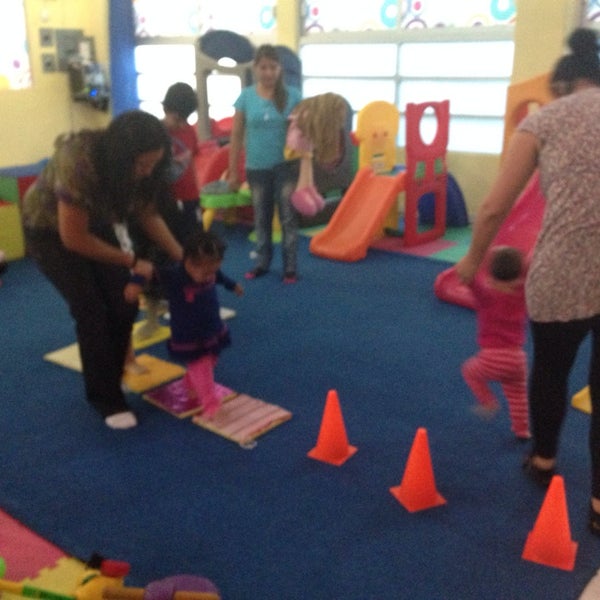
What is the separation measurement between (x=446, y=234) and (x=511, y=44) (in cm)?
172

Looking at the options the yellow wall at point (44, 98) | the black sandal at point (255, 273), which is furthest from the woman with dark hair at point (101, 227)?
the yellow wall at point (44, 98)

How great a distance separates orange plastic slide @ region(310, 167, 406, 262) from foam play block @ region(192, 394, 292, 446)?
8.29 ft

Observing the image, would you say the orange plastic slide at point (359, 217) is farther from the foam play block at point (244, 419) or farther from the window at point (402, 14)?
the foam play block at point (244, 419)

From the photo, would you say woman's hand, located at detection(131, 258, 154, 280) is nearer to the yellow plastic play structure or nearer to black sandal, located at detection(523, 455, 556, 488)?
black sandal, located at detection(523, 455, 556, 488)

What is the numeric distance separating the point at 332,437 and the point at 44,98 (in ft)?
22.5

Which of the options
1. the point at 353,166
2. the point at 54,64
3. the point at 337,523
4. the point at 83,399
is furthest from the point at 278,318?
the point at 54,64

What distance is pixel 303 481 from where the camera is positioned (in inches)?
102

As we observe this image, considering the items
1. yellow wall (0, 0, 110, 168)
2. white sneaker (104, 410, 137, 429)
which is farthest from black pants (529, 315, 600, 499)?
yellow wall (0, 0, 110, 168)

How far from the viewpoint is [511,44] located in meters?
6.20

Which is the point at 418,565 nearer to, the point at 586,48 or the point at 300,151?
the point at 586,48

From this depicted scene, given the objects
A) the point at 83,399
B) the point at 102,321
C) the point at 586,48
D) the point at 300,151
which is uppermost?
the point at 586,48

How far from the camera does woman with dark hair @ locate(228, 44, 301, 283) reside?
14.9ft

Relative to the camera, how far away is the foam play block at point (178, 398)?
310cm

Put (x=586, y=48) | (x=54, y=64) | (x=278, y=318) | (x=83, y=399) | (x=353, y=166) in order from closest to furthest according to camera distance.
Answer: (x=586, y=48) < (x=83, y=399) < (x=278, y=318) < (x=353, y=166) < (x=54, y=64)
